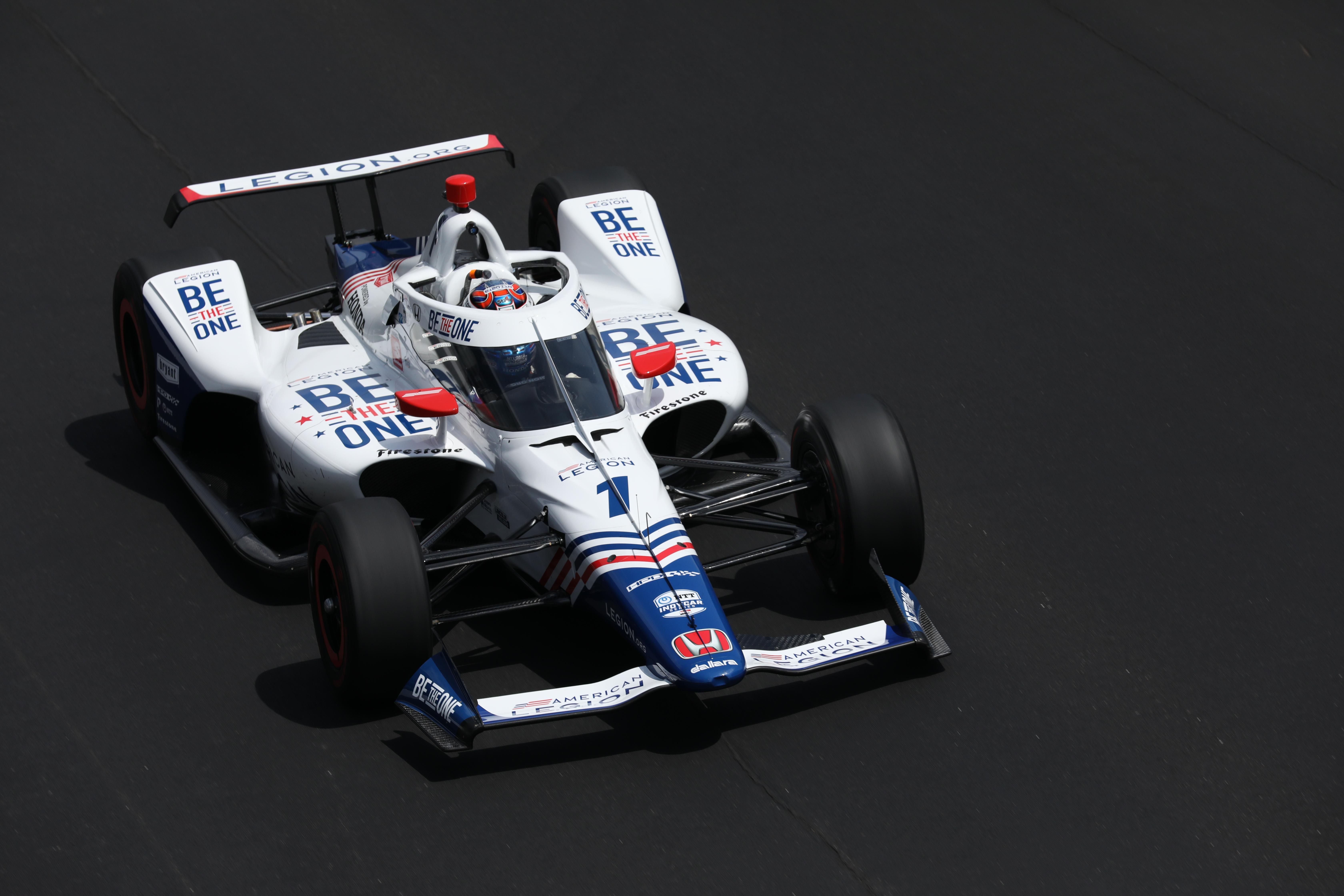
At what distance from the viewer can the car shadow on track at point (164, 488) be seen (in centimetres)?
838

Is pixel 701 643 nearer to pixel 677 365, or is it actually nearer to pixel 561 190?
pixel 677 365

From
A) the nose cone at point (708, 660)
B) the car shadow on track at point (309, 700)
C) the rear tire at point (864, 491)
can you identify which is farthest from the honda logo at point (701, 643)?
the car shadow on track at point (309, 700)

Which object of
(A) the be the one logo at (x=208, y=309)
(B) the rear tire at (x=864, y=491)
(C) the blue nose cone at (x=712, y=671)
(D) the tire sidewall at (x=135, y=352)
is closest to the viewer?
(C) the blue nose cone at (x=712, y=671)

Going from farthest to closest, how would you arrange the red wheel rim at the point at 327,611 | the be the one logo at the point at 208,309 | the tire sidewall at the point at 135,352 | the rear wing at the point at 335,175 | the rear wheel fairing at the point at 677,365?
the rear wing at the point at 335,175 < the tire sidewall at the point at 135,352 < the be the one logo at the point at 208,309 < the rear wheel fairing at the point at 677,365 < the red wheel rim at the point at 327,611

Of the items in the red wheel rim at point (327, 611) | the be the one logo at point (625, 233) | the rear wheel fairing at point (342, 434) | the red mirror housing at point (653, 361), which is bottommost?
the red wheel rim at point (327, 611)

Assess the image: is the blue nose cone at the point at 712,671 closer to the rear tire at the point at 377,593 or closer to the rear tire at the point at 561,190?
the rear tire at the point at 377,593

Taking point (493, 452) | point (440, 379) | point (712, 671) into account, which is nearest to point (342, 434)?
point (440, 379)

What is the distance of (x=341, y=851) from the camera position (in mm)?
6855

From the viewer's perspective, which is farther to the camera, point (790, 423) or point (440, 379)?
point (790, 423)

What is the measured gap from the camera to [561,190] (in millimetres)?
10344

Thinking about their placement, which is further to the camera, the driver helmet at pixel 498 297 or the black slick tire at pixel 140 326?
the black slick tire at pixel 140 326

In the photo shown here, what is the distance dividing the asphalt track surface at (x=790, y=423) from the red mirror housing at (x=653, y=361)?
120 centimetres

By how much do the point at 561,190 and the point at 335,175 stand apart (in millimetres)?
1478

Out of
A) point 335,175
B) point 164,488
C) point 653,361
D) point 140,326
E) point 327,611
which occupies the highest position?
point 653,361
